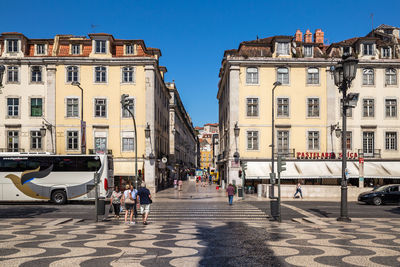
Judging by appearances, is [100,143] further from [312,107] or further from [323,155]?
[323,155]

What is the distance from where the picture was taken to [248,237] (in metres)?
14.1

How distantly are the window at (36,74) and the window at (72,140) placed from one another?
5.92 m

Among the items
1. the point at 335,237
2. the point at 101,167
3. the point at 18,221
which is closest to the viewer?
the point at 335,237

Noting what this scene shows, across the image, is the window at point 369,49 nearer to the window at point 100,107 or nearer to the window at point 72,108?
the window at point 100,107

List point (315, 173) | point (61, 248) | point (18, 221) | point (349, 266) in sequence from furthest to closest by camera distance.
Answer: point (315, 173) < point (18, 221) < point (61, 248) < point (349, 266)

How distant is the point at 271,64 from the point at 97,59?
54.8 ft

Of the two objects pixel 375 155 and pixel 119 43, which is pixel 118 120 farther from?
pixel 375 155

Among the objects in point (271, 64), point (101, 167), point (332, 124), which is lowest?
point (101, 167)

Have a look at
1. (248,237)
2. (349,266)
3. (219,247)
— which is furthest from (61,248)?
(349,266)

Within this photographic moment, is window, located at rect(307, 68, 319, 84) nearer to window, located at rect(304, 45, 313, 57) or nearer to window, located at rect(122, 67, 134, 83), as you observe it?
window, located at rect(304, 45, 313, 57)

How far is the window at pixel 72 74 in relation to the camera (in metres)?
43.5

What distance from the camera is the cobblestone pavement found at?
9.98 m

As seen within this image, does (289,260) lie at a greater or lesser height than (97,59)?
lesser

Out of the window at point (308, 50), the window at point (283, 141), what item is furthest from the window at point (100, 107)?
the window at point (308, 50)
